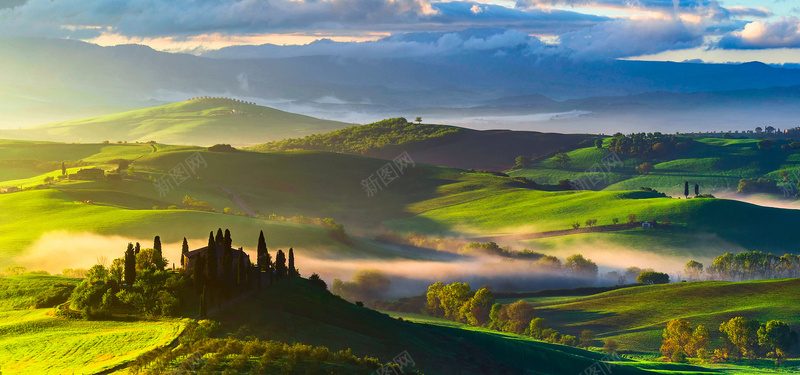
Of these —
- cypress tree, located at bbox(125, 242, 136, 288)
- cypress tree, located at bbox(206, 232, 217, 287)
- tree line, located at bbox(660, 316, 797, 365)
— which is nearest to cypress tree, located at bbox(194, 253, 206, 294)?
cypress tree, located at bbox(206, 232, 217, 287)

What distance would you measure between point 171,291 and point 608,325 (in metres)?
79.7

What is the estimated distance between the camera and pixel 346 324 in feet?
250

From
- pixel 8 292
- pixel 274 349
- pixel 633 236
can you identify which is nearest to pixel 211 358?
pixel 274 349

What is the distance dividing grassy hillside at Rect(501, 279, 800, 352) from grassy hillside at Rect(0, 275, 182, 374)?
78962mm

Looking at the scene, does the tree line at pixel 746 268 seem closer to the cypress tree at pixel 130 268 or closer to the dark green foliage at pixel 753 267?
the dark green foliage at pixel 753 267

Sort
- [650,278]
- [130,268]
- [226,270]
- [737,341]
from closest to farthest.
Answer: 1. [226,270]
2. [130,268]
3. [737,341]
4. [650,278]

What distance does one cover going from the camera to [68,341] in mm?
61844

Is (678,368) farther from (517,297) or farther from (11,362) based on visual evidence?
(11,362)

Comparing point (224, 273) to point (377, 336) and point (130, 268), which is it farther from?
point (377, 336)
